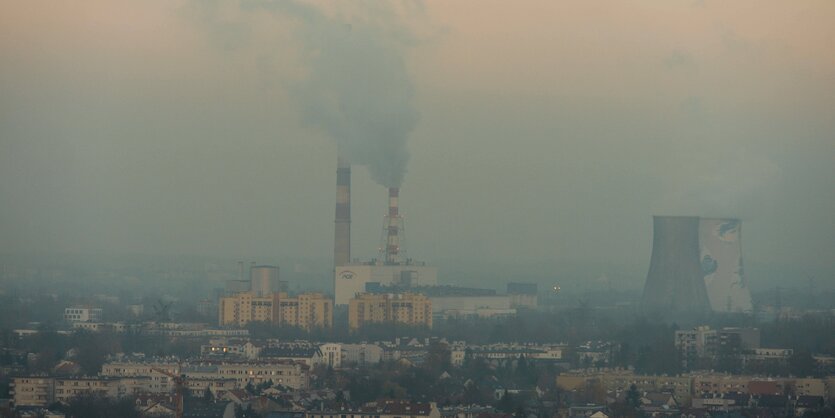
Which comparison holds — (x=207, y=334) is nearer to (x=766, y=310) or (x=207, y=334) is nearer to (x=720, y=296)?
(x=720, y=296)

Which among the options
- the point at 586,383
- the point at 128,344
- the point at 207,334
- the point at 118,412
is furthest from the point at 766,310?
the point at 118,412

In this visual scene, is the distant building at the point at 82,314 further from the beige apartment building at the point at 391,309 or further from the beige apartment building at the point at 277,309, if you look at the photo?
the beige apartment building at the point at 391,309

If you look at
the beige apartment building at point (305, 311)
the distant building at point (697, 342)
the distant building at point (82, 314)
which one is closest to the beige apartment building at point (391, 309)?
the beige apartment building at point (305, 311)

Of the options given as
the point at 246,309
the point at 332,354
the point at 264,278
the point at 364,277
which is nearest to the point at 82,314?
the point at 246,309

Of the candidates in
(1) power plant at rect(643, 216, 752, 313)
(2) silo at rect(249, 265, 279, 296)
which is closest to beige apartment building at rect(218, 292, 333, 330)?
(2) silo at rect(249, 265, 279, 296)

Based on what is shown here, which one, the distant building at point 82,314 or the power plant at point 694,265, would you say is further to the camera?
the distant building at point 82,314

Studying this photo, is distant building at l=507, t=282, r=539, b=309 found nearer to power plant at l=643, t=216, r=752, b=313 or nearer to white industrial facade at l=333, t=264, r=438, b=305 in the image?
white industrial facade at l=333, t=264, r=438, b=305
